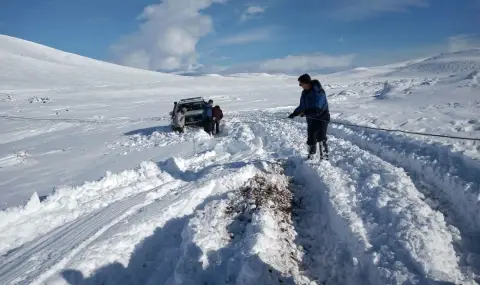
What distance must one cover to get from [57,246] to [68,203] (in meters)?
1.90

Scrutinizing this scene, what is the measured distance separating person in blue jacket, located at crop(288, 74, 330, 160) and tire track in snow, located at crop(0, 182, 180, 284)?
12.8 feet

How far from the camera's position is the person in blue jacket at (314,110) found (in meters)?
7.97

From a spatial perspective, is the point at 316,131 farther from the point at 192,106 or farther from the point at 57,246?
the point at 192,106

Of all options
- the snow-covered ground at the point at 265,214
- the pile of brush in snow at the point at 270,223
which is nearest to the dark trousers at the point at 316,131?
the snow-covered ground at the point at 265,214

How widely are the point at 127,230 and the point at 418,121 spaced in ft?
29.4

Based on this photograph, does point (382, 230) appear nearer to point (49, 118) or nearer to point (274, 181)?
point (274, 181)

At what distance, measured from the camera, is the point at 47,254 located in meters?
5.48

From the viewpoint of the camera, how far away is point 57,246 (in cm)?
571

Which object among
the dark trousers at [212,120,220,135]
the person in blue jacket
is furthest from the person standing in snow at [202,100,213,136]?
the person in blue jacket

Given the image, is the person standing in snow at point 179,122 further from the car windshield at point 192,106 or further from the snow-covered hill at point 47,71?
the snow-covered hill at point 47,71

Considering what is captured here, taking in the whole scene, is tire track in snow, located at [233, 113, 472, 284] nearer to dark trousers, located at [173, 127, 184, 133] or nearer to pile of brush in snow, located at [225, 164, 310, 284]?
pile of brush in snow, located at [225, 164, 310, 284]

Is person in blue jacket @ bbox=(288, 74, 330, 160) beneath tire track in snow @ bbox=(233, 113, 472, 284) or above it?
above

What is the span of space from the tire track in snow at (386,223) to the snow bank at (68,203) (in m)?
4.01

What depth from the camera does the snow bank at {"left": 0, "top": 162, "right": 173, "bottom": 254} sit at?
21.3 ft
